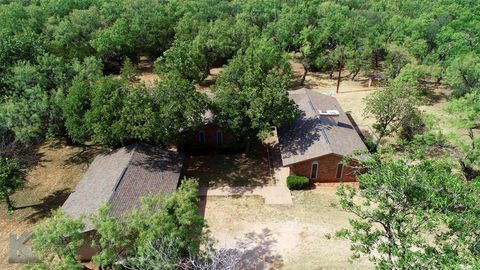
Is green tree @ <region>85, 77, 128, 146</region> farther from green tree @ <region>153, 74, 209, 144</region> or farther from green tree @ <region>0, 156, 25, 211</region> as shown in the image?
green tree @ <region>0, 156, 25, 211</region>

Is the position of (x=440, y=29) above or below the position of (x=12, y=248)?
above

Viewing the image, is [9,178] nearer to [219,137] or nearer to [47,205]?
[47,205]

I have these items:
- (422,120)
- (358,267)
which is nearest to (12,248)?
(358,267)

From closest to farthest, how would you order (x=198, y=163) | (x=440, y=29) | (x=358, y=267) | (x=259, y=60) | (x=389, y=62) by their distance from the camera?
(x=358, y=267) < (x=198, y=163) < (x=259, y=60) < (x=389, y=62) < (x=440, y=29)

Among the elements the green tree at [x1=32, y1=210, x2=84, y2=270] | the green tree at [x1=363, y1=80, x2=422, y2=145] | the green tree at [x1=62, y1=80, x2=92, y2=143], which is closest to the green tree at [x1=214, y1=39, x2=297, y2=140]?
the green tree at [x1=363, y1=80, x2=422, y2=145]

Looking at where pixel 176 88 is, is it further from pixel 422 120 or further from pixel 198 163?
pixel 422 120

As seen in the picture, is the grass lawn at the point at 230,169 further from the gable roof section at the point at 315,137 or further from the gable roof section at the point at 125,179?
the gable roof section at the point at 125,179
